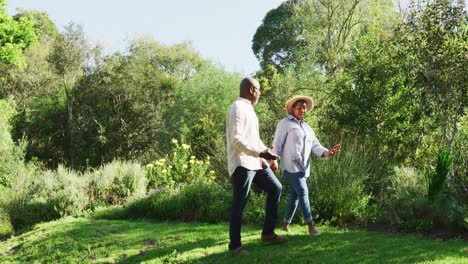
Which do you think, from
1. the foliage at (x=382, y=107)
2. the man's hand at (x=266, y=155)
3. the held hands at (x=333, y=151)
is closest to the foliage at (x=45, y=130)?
the foliage at (x=382, y=107)

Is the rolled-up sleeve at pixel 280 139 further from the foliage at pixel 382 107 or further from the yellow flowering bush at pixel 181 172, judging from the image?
the yellow flowering bush at pixel 181 172

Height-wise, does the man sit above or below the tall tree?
below

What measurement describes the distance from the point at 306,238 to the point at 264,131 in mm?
6784

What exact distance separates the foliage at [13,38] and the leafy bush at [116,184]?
9.82 metres

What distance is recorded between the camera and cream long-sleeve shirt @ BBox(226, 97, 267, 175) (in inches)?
225

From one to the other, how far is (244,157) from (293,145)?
1.05 meters

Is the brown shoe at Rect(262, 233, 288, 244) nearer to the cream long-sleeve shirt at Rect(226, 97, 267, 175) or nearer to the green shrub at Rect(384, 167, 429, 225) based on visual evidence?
the cream long-sleeve shirt at Rect(226, 97, 267, 175)

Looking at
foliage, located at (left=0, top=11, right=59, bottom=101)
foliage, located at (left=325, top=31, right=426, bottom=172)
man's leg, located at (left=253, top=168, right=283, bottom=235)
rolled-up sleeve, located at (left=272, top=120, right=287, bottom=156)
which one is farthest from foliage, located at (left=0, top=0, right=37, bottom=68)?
man's leg, located at (left=253, top=168, right=283, bottom=235)

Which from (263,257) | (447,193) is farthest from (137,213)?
(447,193)

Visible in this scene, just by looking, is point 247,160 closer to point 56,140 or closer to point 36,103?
point 56,140

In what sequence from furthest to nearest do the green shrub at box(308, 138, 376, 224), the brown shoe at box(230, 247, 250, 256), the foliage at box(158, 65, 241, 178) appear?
the foliage at box(158, 65, 241, 178), the green shrub at box(308, 138, 376, 224), the brown shoe at box(230, 247, 250, 256)

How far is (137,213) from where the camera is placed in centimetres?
1067

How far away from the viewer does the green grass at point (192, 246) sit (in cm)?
602

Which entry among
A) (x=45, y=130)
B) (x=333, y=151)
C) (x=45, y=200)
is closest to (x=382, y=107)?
(x=333, y=151)
